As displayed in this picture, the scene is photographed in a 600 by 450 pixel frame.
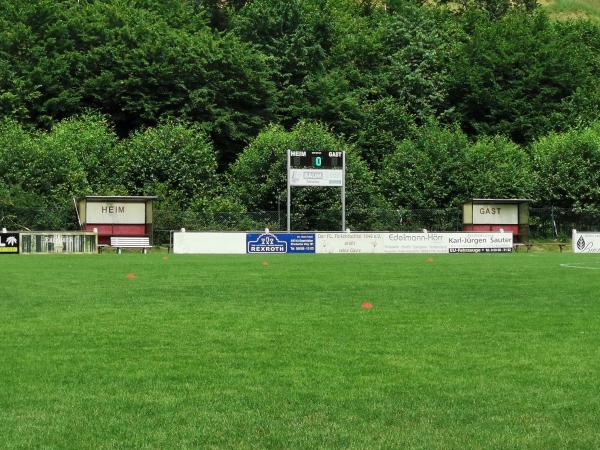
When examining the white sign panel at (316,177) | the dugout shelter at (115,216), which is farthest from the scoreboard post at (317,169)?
the dugout shelter at (115,216)

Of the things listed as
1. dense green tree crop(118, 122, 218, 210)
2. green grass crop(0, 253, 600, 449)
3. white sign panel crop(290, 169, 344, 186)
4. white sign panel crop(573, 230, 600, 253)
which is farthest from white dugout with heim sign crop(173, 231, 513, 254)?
green grass crop(0, 253, 600, 449)

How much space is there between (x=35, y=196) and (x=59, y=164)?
17.9 feet

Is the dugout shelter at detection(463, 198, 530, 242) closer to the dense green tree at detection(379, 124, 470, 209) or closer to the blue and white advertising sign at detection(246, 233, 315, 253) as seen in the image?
the dense green tree at detection(379, 124, 470, 209)

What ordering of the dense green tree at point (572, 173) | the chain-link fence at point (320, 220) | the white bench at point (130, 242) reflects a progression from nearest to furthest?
the white bench at point (130, 242) → the chain-link fence at point (320, 220) → the dense green tree at point (572, 173)

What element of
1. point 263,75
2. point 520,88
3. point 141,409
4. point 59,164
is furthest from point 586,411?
point 520,88

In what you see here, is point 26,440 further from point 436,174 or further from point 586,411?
point 436,174

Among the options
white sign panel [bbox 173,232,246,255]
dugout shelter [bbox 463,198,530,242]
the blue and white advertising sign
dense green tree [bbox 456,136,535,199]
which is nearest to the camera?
white sign panel [bbox 173,232,246,255]

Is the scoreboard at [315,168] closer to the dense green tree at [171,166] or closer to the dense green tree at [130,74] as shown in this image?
the dense green tree at [171,166]

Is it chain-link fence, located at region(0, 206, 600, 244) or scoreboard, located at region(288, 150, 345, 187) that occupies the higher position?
scoreboard, located at region(288, 150, 345, 187)

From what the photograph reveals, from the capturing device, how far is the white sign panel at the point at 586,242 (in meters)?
54.0

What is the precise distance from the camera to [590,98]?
86.6m

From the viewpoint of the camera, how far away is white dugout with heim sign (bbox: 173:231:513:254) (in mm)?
50406

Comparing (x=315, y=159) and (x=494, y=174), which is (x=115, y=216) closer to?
(x=315, y=159)

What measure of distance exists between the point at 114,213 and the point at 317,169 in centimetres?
1309
